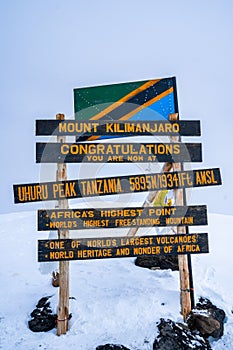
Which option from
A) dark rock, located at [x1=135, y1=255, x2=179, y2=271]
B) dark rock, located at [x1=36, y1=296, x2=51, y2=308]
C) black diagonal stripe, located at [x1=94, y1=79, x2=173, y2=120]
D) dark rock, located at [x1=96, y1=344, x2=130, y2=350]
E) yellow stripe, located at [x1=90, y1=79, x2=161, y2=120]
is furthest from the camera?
dark rock, located at [x1=135, y1=255, x2=179, y2=271]

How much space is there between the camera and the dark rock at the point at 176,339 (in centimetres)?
547

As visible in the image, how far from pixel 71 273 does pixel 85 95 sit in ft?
15.5

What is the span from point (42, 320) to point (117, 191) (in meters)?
3.10

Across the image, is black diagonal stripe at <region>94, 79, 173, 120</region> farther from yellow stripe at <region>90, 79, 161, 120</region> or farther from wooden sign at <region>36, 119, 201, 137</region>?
wooden sign at <region>36, 119, 201, 137</region>

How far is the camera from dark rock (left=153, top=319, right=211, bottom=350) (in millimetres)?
5473

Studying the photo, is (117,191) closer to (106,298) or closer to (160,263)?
(106,298)

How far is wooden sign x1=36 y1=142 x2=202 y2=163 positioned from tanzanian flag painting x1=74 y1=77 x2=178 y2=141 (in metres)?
1.03

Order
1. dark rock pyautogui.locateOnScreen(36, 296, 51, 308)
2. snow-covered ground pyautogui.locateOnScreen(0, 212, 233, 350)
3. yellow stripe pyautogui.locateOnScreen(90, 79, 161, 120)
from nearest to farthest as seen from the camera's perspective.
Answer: snow-covered ground pyautogui.locateOnScreen(0, 212, 233, 350)
dark rock pyautogui.locateOnScreen(36, 296, 51, 308)
yellow stripe pyautogui.locateOnScreen(90, 79, 161, 120)

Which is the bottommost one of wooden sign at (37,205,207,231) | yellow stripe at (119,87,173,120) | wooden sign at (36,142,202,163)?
wooden sign at (37,205,207,231)

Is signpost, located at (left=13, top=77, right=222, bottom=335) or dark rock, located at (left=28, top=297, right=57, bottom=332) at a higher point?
signpost, located at (left=13, top=77, right=222, bottom=335)

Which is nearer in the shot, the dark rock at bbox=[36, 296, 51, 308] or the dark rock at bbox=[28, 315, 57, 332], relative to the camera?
the dark rock at bbox=[28, 315, 57, 332]

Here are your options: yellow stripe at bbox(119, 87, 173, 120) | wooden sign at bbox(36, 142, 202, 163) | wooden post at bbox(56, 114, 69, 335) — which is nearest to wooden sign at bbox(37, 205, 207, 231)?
wooden post at bbox(56, 114, 69, 335)

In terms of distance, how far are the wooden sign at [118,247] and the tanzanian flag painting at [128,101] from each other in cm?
278

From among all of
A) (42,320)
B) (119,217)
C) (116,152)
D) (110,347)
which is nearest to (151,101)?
(116,152)
